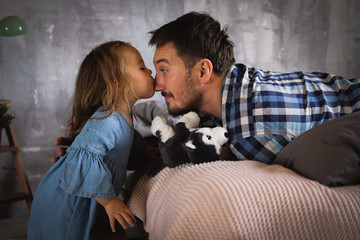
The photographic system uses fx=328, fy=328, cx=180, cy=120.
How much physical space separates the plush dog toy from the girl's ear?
37 cm

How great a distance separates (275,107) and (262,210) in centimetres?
62

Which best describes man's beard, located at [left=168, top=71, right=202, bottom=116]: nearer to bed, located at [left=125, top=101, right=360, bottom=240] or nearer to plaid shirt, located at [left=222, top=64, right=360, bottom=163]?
plaid shirt, located at [left=222, top=64, right=360, bottom=163]

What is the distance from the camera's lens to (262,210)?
70 cm

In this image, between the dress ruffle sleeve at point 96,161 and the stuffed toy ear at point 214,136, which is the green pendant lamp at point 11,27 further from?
the stuffed toy ear at point 214,136

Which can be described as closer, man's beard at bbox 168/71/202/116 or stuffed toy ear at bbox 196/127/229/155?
stuffed toy ear at bbox 196/127/229/155

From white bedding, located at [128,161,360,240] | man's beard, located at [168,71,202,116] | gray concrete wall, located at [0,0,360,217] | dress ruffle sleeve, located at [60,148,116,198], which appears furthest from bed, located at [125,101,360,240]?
gray concrete wall, located at [0,0,360,217]

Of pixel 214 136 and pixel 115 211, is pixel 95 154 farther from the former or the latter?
pixel 214 136

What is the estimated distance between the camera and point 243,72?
1463 millimetres

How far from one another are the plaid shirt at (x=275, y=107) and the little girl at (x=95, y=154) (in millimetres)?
402

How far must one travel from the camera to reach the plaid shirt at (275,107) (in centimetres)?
120

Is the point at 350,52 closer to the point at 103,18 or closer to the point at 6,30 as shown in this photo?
the point at 103,18

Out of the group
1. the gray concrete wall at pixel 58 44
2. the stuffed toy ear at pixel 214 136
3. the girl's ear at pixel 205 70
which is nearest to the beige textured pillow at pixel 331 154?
the stuffed toy ear at pixel 214 136

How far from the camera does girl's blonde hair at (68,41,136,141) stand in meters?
1.32

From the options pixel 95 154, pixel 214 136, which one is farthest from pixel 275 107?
pixel 95 154
